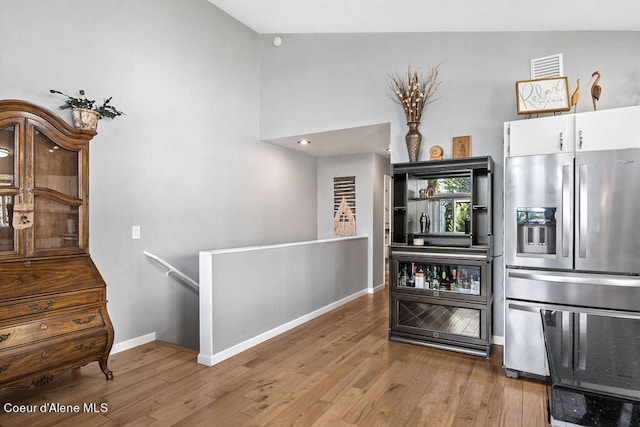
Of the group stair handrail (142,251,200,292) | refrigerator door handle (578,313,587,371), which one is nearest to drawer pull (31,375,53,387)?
stair handrail (142,251,200,292)

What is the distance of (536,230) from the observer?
286 centimetres

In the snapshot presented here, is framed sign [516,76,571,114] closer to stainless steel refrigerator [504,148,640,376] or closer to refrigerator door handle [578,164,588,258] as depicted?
stainless steel refrigerator [504,148,640,376]

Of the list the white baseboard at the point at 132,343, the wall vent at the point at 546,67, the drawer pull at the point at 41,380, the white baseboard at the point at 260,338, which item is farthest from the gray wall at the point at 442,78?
the drawer pull at the point at 41,380

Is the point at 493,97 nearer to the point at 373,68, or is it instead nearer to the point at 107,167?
the point at 373,68

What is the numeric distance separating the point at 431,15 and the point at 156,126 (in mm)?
3011

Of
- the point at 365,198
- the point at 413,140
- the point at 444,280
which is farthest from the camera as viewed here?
the point at 365,198

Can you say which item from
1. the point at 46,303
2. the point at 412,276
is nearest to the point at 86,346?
the point at 46,303

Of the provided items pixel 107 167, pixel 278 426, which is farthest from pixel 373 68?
pixel 278 426

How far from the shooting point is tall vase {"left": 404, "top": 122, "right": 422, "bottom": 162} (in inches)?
148

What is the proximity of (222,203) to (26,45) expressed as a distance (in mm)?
2404

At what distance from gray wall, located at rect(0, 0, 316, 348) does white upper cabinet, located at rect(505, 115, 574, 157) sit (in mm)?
3306

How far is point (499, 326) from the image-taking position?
3.57 m

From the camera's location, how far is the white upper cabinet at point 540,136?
9.00ft

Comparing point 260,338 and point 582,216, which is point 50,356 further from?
point 582,216
